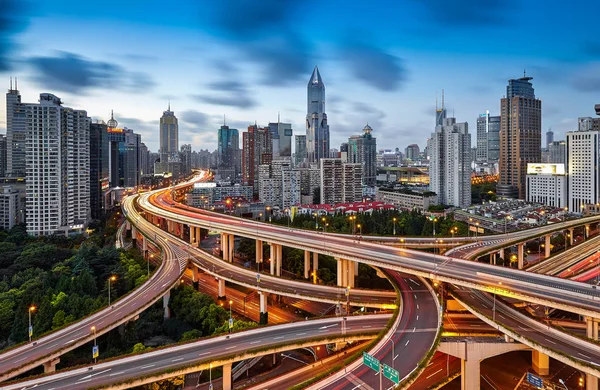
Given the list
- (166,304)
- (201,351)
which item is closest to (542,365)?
(201,351)

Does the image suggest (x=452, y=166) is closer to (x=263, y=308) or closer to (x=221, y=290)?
(x=221, y=290)

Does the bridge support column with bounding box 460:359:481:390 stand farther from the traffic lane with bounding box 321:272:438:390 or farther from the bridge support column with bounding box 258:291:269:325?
the bridge support column with bounding box 258:291:269:325

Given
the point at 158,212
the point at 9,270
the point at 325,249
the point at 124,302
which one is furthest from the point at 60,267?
the point at 325,249

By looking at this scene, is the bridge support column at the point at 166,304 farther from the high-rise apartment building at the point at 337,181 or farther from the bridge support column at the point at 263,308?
the high-rise apartment building at the point at 337,181

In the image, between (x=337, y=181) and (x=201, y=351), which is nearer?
(x=201, y=351)

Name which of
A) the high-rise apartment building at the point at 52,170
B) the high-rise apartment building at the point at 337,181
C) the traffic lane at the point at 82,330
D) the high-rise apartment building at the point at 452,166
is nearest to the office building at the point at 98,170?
the high-rise apartment building at the point at 52,170

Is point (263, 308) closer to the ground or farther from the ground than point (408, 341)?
closer to the ground

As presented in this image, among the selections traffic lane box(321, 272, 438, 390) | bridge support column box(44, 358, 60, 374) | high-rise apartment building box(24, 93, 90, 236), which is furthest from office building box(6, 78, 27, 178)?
traffic lane box(321, 272, 438, 390)

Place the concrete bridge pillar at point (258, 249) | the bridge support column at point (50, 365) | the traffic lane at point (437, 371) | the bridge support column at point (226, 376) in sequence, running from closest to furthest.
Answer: the bridge support column at point (226, 376)
the bridge support column at point (50, 365)
the traffic lane at point (437, 371)
the concrete bridge pillar at point (258, 249)
